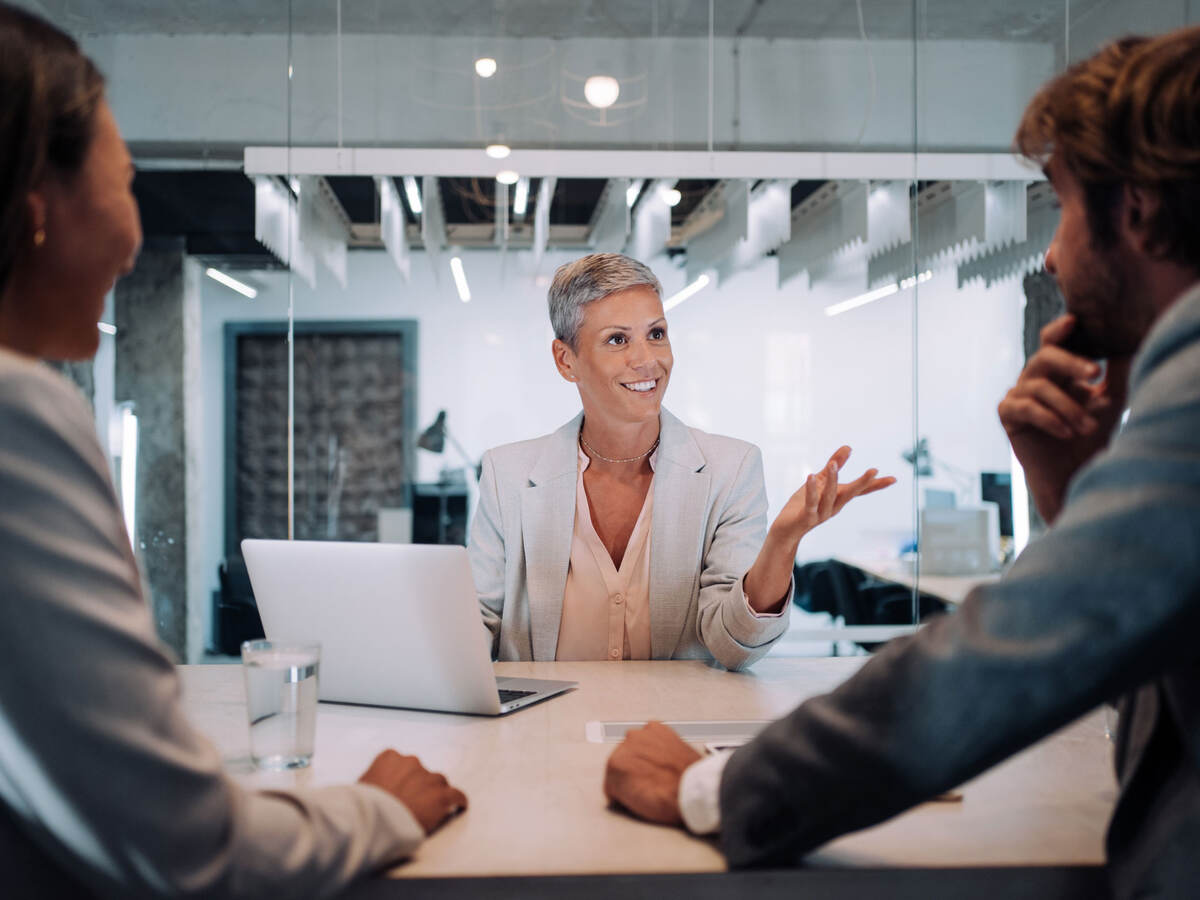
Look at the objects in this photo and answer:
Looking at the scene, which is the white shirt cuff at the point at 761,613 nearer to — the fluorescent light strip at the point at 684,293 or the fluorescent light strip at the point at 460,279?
the fluorescent light strip at the point at 684,293

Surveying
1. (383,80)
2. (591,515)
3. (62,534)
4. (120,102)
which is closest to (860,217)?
(383,80)

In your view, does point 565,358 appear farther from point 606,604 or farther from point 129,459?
point 129,459

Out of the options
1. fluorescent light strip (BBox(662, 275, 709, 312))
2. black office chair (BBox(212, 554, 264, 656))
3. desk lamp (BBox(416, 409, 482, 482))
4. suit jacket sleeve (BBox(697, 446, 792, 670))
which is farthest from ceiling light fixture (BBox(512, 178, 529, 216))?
suit jacket sleeve (BBox(697, 446, 792, 670))

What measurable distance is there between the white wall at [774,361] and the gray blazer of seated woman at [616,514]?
224 centimetres

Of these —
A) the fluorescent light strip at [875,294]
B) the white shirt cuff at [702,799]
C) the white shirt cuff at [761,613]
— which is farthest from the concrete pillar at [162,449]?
the white shirt cuff at [702,799]

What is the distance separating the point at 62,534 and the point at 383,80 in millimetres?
4643

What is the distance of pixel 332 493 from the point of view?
5180 millimetres

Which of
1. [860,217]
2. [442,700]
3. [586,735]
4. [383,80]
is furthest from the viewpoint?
[383,80]

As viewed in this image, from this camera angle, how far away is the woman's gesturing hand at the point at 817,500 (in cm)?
180

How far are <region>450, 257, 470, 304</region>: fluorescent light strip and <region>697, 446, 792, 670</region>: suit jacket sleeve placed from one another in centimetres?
281

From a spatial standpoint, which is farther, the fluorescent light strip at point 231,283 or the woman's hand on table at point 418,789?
Answer: the fluorescent light strip at point 231,283

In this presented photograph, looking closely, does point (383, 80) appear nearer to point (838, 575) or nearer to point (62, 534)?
point (838, 575)

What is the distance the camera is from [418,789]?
109 centimetres

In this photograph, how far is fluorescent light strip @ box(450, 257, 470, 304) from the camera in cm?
490
